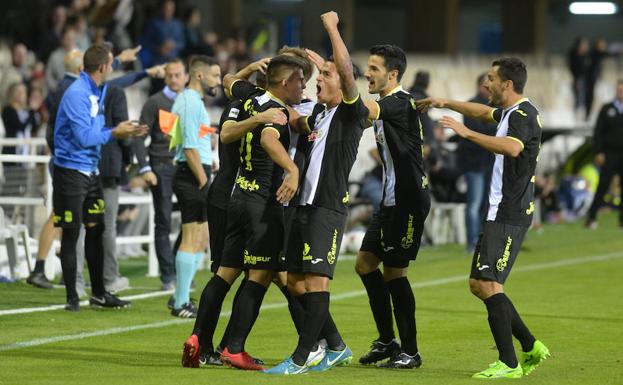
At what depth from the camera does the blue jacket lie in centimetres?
1134

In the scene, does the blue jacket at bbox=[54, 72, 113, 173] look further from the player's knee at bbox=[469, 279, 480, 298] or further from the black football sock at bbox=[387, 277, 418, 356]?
the player's knee at bbox=[469, 279, 480, 298]

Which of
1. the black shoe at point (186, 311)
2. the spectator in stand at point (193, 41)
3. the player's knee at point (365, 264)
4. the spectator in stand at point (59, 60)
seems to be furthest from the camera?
the spectator in stand at point (193, 41)

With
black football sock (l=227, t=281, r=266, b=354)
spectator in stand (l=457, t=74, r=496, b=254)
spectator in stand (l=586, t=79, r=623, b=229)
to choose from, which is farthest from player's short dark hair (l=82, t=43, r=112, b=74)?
spectator in stand (l=586, t=79, r=623, b=229)

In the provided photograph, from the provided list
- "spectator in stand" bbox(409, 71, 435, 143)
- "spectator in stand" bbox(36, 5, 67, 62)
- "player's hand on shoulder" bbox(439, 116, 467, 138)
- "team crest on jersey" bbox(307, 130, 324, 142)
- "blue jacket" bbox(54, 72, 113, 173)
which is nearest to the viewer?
"player's hand on shoulder" bbox(439, 116, 467, 138)

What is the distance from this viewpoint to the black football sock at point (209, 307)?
29.5 ft

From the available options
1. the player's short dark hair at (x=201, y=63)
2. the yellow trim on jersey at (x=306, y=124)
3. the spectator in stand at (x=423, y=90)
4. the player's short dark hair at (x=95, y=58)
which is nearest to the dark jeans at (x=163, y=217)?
the player's short dark hair at (x=201, y=63)

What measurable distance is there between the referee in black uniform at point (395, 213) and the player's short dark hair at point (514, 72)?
60 cm

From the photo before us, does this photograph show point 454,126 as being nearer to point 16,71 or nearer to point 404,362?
point 404,362

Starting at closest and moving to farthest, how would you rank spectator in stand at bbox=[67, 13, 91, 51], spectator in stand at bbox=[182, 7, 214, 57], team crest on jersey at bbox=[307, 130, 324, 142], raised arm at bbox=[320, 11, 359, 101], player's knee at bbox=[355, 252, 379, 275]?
1. raised arm at bbox=[320, 11, 359, 101]
2. team crest on jersey at bbox=[307, 130, 324, 142]
3. player's knee at bbox=[355, 252, 379, 275]
4. spectator in stand at bbox=[67, 13, 91, 51]
5. spectator in stand at bbox=[182, 7, 214, 57]

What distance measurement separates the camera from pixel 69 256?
11672mm

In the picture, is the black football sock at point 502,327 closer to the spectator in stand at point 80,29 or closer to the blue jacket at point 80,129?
the blue jacket at point 80,129

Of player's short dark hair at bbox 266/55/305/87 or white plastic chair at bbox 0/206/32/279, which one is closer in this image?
player's short dark hair at bbox 266/55/305/87

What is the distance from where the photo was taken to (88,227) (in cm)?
1180

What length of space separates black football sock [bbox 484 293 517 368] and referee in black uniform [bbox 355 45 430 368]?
636 millimetres
